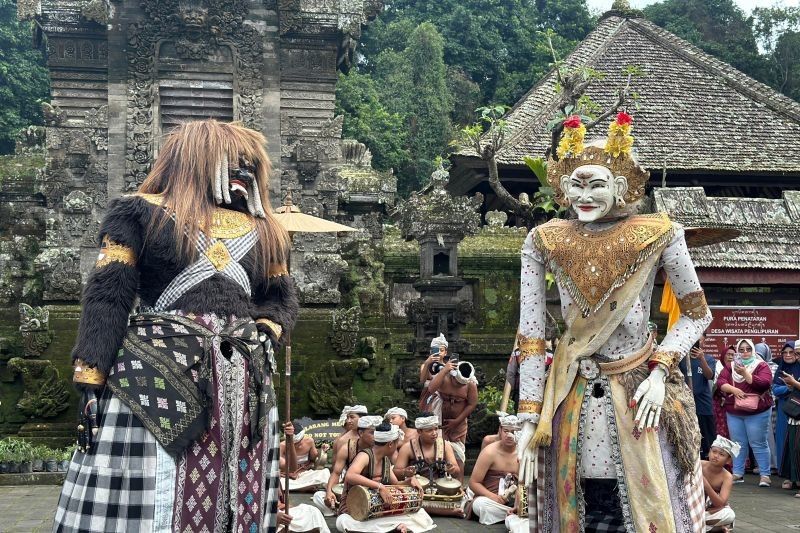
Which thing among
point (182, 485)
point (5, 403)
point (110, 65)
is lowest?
point (5, 403)

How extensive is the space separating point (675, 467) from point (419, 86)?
103ft

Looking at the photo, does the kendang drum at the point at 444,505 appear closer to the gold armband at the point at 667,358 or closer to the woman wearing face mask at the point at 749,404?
the woman wearing face mask at the point at 749,404

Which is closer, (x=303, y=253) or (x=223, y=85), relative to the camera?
(x=303, y=253)

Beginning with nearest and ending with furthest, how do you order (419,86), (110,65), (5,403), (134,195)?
(134,195), (5,403), (110,65), (419,86)

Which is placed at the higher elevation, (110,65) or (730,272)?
(110,65)

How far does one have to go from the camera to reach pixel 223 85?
58.6ft

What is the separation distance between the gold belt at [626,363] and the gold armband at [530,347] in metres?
0.26

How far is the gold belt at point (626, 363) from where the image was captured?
446cm

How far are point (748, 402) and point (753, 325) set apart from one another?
292cm

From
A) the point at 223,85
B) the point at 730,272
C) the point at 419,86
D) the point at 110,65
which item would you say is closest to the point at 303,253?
the point at 223,85

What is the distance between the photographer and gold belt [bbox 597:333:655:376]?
4.46 meters

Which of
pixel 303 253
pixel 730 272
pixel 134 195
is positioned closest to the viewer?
pixel 134 195

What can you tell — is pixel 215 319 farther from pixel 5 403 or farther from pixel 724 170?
pixel 724 170

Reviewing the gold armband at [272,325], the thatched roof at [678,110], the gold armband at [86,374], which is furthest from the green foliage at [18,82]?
the gold armband at [86,374]
